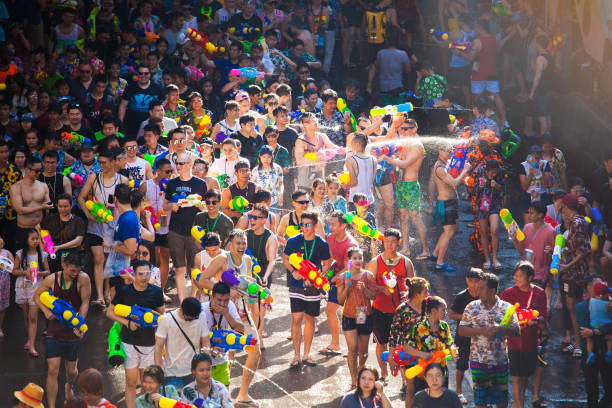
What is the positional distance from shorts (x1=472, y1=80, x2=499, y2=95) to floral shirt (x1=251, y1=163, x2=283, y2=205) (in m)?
7.36

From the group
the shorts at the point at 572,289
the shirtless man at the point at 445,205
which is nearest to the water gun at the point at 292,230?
the shirtless man at the point at 445,205

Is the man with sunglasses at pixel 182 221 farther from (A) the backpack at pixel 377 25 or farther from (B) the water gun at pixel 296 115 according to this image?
(A) the backpack at pixel 377 25

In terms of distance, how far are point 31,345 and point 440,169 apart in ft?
21.1

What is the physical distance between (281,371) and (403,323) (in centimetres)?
195

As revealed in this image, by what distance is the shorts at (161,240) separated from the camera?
11.8 m

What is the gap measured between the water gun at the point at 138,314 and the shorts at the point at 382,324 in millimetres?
2452

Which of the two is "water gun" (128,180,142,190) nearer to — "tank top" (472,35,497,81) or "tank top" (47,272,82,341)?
"tank top" (47,272,82,341)

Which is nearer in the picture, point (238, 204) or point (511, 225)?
point (238, 204)

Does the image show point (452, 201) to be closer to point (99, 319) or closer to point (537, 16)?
point (99, 319)

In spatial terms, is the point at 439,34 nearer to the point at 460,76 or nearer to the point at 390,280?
the point at 460,76

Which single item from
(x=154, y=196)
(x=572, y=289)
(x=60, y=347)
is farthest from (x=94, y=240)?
(x=572, y=289)

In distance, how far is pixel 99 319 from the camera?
445 inches

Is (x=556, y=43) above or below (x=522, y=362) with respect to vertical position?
above

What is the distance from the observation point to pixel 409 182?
44.7 feet
